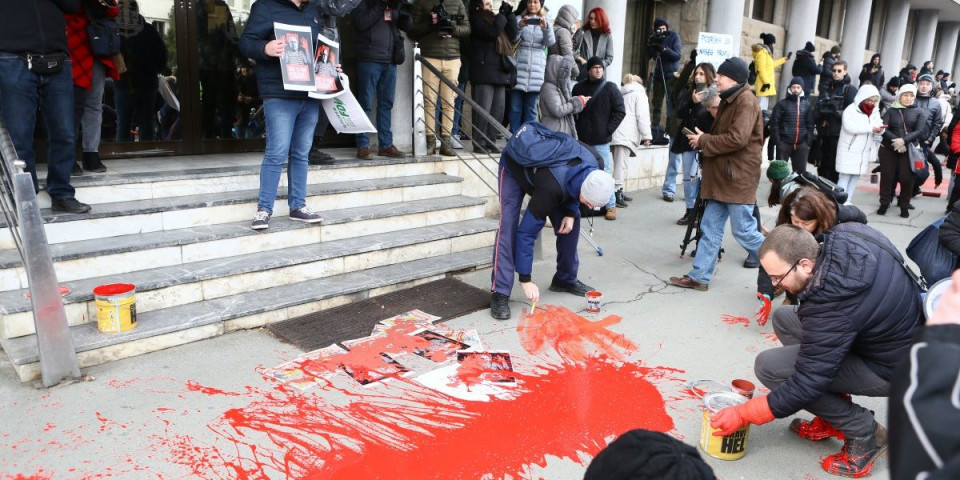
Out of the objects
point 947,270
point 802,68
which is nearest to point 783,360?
point 947,270

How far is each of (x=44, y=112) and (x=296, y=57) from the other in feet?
5.29

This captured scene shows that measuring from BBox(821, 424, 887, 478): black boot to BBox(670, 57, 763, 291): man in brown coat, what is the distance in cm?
251

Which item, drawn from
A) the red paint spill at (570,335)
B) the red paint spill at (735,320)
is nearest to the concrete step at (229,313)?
the red paint spill at (570,335)

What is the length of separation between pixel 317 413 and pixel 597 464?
2232 millimetres

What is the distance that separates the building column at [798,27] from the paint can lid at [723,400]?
13.7m

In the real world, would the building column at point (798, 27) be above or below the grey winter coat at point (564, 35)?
above

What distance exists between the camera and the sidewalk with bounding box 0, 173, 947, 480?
292cm

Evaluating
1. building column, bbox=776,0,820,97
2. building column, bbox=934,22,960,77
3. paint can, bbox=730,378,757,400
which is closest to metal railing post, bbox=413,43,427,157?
paint can, bbox=730,378,757,400

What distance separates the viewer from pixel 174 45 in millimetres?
6234

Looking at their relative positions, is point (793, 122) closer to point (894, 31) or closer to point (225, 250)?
point (225, 250)

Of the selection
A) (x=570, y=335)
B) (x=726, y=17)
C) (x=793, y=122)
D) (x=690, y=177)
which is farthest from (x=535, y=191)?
(x=726, y=17)

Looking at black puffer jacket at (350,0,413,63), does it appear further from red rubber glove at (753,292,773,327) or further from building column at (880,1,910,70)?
building column at (880,1,910,70)

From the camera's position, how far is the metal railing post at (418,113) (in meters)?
6.75

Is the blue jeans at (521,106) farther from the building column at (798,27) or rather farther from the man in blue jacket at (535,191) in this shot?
the building column at (798,27)
